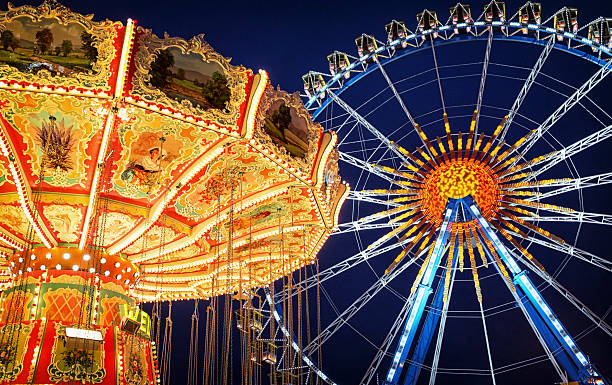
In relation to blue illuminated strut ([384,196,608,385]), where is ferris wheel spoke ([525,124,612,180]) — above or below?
above

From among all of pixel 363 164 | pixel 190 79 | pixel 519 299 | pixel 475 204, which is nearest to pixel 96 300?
pixel 190 79

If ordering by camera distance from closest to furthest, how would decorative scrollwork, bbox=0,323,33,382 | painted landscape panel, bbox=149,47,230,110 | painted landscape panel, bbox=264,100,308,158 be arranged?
painted landscape panel, bbox=149,47,230,110 < decorative scrollwork, bbox=0,323,33,382 < painted landscape panel, bbox=264,100,308,158

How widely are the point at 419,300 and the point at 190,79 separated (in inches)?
372

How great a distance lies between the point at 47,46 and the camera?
7.36m

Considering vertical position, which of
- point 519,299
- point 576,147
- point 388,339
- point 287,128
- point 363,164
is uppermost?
point 363,164

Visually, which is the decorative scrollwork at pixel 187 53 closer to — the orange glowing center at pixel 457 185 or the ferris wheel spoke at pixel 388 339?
the orange glowing center at pixel 457 185

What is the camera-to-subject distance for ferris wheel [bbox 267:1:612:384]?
15570 mm

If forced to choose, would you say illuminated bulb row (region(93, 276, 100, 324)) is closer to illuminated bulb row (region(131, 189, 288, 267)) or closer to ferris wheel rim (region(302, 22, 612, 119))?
illuminated bulb row (region(131, 189, 288, 267))

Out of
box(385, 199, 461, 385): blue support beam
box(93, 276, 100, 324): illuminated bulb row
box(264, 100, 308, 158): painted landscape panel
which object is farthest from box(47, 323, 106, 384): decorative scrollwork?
box(385, 199, 461, 385): blue support beam

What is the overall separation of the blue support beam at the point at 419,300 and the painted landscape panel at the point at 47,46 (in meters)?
10.5

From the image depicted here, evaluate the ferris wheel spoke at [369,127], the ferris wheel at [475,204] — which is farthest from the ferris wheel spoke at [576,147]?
the ferris wheel spoke at [369,127]

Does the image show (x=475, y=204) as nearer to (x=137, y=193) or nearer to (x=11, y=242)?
(x=137, y=193)

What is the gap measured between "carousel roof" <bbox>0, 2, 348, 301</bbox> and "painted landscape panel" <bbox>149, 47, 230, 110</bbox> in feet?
0.05

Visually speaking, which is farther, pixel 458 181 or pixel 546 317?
pixel 458 181
